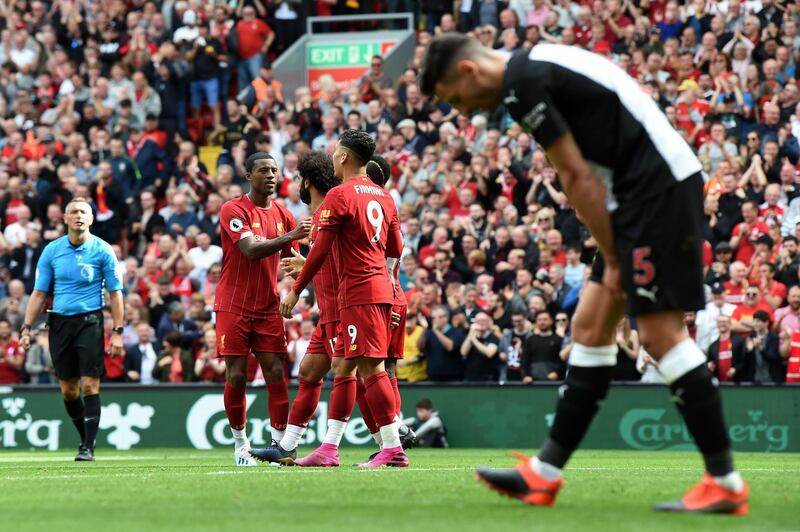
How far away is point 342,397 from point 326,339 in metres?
0.67

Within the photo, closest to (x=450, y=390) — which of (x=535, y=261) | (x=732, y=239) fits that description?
(x=535, y=261)

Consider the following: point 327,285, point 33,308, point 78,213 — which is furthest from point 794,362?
point 33,308

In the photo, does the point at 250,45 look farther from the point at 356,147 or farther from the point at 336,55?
the point at 356,147

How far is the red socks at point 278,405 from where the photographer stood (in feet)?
38.8

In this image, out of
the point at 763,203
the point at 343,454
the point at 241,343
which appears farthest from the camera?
the point at 763,203

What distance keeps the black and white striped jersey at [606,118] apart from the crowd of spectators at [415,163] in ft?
37.0

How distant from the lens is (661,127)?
6516 millimetres

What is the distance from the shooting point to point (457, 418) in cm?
1888

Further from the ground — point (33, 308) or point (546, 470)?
point (33, 308)

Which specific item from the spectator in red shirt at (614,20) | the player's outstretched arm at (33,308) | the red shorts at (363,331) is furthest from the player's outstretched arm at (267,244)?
the spectator in red shirt at (614,20)

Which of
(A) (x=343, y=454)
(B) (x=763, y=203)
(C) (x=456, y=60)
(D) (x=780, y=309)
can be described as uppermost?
(C) (x=456, y=60)

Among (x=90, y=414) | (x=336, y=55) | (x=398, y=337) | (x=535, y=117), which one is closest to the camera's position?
(x=535, y=117)

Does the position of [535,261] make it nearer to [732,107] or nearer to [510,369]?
[510,369]

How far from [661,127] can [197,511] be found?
9.26 ft
